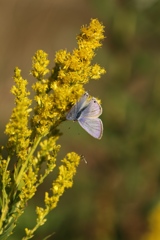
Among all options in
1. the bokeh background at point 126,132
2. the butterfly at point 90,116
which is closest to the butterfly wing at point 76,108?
the butterfly at point 90,116

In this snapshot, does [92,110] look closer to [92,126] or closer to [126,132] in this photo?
[92,126]

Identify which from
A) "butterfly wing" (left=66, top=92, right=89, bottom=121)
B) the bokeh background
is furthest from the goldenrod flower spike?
the bokeh background

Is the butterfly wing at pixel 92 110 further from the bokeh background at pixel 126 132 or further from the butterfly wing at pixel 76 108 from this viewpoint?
the bokeh background at pixel 126 132

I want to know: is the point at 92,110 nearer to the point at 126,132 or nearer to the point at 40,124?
the point at 40,124

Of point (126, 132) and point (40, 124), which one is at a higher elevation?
point (126, 132)

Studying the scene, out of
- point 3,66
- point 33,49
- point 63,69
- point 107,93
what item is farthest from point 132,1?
point 33,49

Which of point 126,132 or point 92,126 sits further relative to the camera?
point 126,132

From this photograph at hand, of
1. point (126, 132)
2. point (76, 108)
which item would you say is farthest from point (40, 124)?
point (126, 132)

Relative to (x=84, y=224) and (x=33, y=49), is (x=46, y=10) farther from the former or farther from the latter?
(x=84, y=224)
